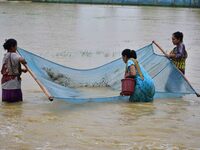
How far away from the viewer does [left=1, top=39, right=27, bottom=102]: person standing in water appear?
6.78 meters

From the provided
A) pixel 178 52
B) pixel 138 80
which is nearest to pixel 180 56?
pixel 178 52

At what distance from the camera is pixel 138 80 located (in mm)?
7082

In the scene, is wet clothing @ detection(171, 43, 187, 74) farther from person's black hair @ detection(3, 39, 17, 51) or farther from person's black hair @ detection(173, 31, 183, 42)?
person's black hair @ detection(3, 39, 17, 51)

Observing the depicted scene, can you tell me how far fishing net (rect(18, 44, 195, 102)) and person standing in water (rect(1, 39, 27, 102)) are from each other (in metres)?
0.27

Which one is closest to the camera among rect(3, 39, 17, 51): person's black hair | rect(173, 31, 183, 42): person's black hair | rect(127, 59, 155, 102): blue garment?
rect(3, 39, 17, 51): person's black hair

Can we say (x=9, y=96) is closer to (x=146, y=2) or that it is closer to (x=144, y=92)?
(x=144, y=92)

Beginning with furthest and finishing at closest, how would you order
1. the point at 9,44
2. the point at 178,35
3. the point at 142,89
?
the point at 178,35 < the point at 142,89 < the point at 9,44

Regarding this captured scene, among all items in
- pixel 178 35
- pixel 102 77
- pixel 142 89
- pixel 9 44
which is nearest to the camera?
pixel 9 44

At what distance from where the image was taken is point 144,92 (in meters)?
7.12

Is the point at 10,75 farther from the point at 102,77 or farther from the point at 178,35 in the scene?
the point at 178,35

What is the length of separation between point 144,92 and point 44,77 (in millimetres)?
1406

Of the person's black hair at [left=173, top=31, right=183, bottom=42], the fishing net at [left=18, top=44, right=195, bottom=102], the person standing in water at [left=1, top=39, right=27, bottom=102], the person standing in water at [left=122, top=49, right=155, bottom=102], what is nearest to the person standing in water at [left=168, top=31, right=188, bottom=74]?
the person's black hair at [left=173, top=31, right=183, bottom=42]

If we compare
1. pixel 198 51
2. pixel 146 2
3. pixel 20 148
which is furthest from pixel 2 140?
pixel 146 2

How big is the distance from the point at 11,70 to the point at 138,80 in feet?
5.71
